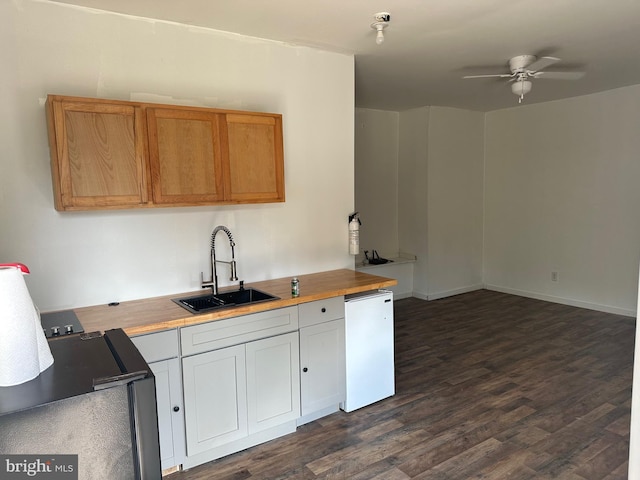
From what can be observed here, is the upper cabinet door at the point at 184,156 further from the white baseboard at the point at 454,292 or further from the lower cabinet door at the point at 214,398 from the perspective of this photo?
the white baseboard at the point at 454,292

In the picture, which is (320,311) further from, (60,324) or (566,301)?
(566,301)

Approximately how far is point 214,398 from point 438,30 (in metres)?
2.68

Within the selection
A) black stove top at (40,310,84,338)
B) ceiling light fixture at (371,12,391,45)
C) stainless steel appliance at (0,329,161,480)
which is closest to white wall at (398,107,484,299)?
ceiling light fixture at (371,12,391,45)

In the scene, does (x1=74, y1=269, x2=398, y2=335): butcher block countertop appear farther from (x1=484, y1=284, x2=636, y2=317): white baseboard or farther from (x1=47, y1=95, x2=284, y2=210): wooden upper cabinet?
(x1=484, y1=284, x2=636, y2=317): white baseboard

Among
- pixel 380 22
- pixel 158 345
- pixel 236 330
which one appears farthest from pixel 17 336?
pixel 380 22

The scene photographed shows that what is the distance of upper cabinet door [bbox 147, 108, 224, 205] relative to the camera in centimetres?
238

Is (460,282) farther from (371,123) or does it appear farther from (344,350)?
(344,350)

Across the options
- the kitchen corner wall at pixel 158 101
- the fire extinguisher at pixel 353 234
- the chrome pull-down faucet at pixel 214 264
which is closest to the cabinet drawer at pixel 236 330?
the chrome pull-down faucet at pixel 214 264

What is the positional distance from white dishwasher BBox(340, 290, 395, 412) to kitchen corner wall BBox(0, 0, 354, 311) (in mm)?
598

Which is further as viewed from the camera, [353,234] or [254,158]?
[353,234]

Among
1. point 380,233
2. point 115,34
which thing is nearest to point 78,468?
point 115,34

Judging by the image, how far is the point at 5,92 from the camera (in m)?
2.24

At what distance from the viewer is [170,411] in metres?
2.25

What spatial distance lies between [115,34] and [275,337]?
1.99 meters
